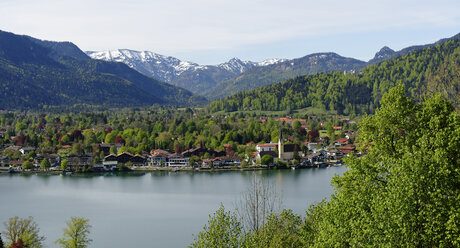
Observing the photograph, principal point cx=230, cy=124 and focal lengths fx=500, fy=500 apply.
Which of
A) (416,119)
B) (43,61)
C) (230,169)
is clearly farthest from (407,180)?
(43,61)

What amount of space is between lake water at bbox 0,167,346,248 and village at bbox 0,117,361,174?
3.41 meters

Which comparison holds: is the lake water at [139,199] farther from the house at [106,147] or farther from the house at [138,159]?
the house at [106,147]

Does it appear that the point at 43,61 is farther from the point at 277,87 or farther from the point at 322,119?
the point at 322,119

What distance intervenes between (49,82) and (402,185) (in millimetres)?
163981

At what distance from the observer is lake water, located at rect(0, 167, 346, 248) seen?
72.9ft

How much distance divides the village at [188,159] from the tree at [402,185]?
39832 mm

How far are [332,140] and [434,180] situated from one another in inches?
2149

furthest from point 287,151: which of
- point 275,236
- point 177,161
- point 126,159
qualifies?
point 275,236

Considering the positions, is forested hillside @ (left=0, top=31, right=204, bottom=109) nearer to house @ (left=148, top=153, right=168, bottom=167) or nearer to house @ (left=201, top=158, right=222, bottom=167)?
house @ (left=148, top=153, right=168, bottom=167)

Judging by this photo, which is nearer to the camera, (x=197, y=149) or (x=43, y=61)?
(x=197, y=149)

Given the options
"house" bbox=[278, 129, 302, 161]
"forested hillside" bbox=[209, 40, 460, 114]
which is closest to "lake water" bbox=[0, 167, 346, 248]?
"house" bbox=[278, 129, 302, 161]

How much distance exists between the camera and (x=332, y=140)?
61.5m

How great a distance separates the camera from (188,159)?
175 ft

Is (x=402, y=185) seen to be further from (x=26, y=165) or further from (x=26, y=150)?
(x=26, y=150)
